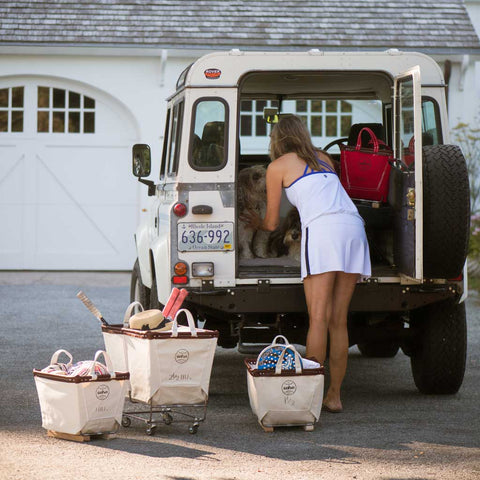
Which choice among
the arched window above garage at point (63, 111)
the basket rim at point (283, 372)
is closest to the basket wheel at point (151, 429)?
the basket rim at point (283, 372)

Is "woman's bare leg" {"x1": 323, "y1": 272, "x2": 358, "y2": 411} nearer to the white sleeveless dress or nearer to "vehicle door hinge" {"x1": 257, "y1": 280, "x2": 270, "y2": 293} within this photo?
the white sleeveless dress

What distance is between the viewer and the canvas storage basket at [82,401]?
5.55 meters

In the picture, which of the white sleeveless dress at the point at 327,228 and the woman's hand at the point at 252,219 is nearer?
the white sleeveless dress at the point at 327,228

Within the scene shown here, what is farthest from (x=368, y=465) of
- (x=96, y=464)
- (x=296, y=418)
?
(x=96, y=464)

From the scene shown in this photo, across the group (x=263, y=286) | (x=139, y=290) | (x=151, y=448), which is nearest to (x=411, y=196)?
(x=263, y=286)

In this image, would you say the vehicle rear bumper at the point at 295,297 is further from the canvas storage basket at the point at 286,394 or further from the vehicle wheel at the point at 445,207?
the canvas storage basket at the point at 286,394

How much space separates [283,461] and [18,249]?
11.9 metres

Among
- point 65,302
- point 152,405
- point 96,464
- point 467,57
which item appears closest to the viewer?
point 96,464

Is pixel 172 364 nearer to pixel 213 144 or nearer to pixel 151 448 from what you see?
pixel 151 448

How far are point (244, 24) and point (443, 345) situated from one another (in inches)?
404

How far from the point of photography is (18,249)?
651 inches

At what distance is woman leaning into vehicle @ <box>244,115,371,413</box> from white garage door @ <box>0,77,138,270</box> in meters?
10.2

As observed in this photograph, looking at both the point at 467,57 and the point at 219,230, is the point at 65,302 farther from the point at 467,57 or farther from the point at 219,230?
the point at 467,57

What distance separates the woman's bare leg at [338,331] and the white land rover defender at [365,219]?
26 cm
